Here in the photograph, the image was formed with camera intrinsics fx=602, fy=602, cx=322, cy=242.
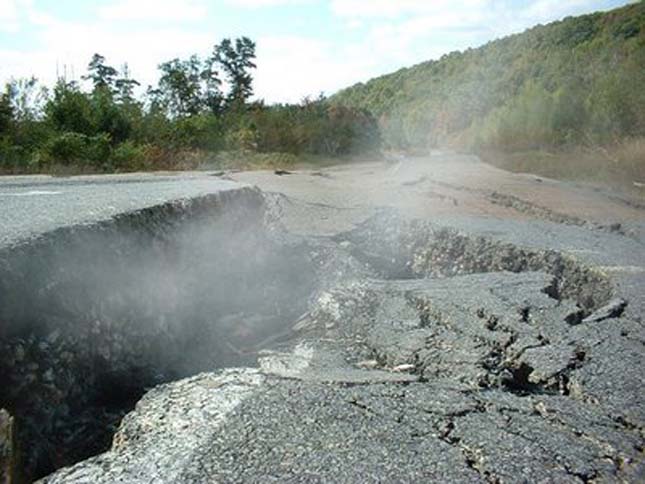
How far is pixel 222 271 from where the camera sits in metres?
5.13

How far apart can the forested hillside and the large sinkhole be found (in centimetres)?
1079

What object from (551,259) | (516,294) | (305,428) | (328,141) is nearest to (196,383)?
(305,428)

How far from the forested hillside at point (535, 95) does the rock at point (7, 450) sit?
43.4 feet

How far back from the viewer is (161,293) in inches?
153

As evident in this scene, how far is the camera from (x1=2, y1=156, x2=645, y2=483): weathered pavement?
188cm

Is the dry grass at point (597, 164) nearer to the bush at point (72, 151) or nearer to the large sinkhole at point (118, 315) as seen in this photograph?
the large sinkhole at point (118, 315)

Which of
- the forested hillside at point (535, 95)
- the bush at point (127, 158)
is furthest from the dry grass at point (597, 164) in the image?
the bush at point (127, 158)

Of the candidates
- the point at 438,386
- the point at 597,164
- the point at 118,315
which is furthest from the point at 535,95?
the point at 438,386

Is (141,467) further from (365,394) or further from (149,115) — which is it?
(149,115)

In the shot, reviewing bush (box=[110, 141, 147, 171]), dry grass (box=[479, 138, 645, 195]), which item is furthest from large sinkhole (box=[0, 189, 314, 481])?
bush (box=[110, 141, 147, 171])

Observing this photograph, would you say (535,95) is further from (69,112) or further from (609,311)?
(609,311)

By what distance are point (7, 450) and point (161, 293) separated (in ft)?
6.03

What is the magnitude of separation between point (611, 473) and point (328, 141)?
22337 mm

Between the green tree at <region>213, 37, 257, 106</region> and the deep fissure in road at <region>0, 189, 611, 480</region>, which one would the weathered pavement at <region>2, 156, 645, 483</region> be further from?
the green tree at <region>213, 37, 257, 106</region>
